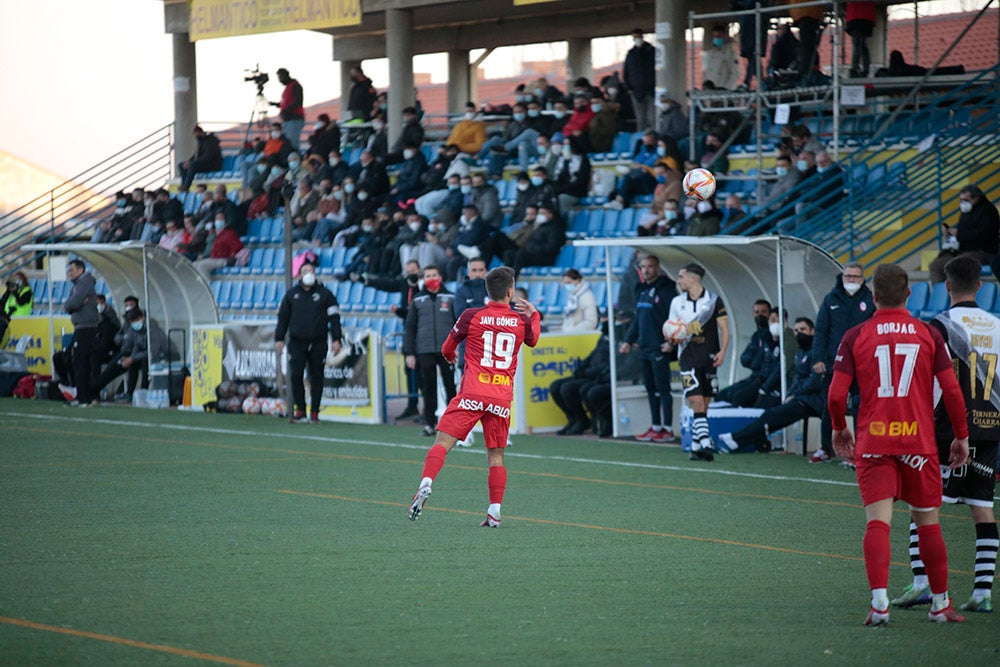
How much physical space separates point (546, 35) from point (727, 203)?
14360 mm

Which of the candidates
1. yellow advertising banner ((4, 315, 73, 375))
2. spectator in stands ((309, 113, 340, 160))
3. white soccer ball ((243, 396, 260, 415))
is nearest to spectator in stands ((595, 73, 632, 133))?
spectator in stands ((309, 113, 340, 160))

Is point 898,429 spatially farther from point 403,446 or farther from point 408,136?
point 408,136

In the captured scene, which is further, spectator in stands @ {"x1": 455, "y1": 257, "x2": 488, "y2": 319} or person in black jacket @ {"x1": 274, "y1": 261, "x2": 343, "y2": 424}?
person in black jacket @ {"x1": 274, "y1": 261, "x2": 343, "y2": 424}

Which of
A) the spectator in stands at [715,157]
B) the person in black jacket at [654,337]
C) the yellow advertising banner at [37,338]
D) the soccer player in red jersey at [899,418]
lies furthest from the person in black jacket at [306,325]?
the soccer player in red jersey at [899,418]

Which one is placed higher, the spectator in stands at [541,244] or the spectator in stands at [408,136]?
the spectator in stands at [408,136]

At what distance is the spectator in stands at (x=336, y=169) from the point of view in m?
28.2

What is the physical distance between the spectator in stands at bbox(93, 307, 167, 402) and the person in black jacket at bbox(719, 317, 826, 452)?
35.1 ft

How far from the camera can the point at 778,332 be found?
613 inches

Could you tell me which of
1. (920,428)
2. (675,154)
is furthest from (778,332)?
(920,428)

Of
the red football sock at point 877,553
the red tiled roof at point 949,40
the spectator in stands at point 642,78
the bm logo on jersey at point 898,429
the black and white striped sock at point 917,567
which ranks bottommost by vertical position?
the black and white striped sock at point 917,567

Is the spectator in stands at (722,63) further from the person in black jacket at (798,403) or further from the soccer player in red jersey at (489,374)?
the soccer player in red jersey at (489,374)

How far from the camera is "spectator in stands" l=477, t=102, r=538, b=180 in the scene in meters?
25.2

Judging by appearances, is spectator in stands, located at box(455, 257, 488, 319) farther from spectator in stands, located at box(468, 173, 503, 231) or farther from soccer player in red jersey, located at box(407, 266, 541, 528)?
soccer player in red jersey, located at box(407, 266, 541, 528)

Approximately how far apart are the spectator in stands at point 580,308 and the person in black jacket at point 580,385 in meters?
0.89
